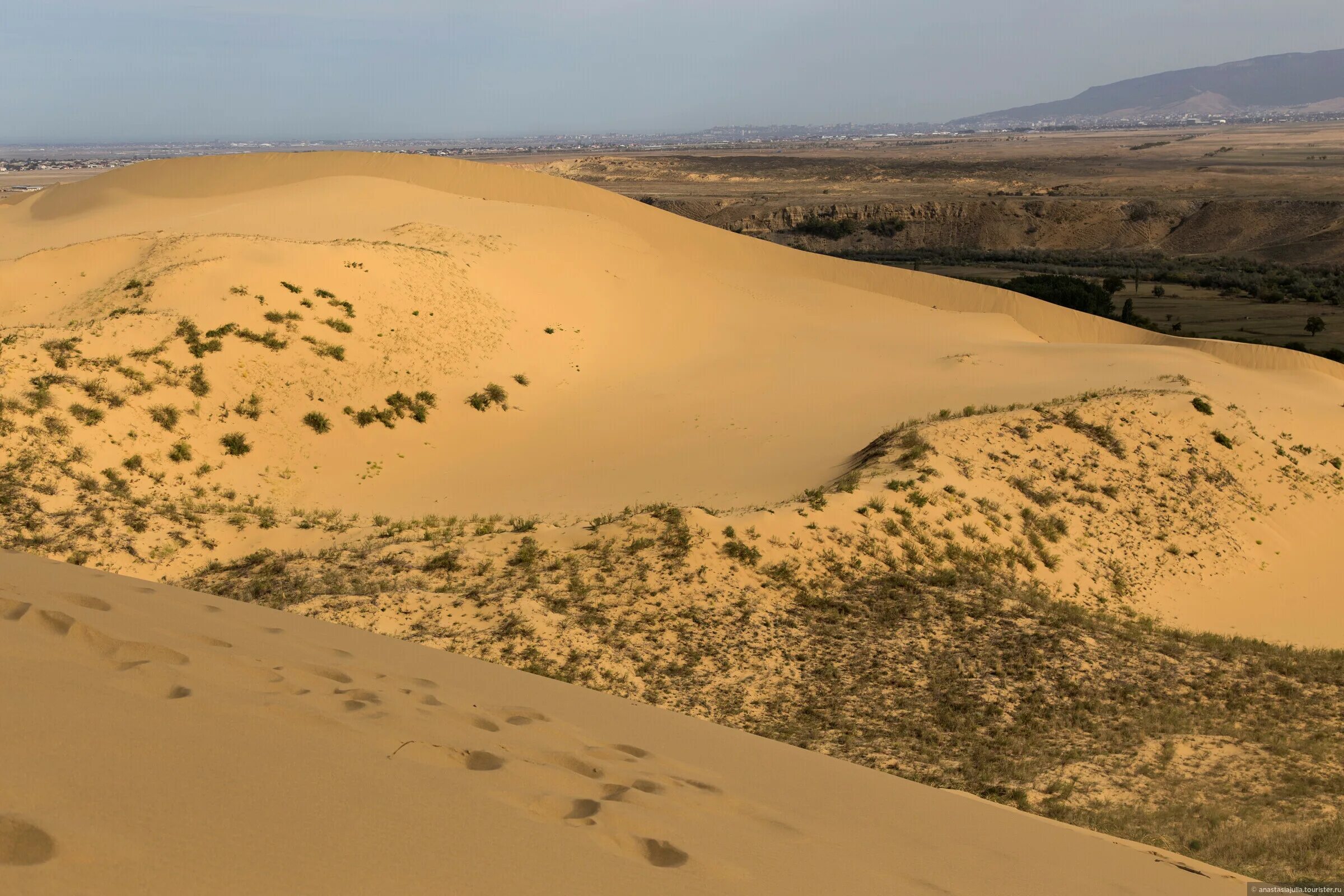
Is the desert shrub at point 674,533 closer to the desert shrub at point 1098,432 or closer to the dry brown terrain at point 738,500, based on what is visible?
the dry brown terrain at point 738,500

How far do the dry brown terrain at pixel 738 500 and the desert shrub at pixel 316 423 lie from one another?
64 millimetres

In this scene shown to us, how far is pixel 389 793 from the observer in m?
3.83

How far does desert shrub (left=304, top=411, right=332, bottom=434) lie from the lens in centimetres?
1723

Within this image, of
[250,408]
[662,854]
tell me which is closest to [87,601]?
[662,854]

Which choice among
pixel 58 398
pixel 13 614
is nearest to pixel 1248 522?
pixel 13 614

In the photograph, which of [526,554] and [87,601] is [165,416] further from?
[87,601]

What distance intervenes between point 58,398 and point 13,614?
37.5 ft

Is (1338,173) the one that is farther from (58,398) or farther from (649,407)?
(58,398)

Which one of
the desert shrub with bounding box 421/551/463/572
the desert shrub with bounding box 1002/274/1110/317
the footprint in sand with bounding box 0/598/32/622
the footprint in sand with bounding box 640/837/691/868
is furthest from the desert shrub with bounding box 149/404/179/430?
the desert shrub with bounding box 1002/274/1110/317

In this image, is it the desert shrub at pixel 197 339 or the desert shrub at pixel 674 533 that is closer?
the desert shrub at pixel 674 533

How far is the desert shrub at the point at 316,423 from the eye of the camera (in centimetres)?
1723

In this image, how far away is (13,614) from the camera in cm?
496

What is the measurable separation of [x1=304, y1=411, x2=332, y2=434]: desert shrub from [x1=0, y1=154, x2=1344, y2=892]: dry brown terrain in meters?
0.06

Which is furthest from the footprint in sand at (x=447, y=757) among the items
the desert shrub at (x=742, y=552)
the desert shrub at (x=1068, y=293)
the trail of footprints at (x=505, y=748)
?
the desert shrub at (x=1068, y=293)
